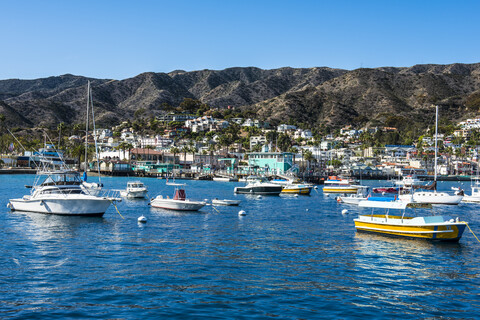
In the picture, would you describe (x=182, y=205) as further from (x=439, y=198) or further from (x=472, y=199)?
(x=472, y=199)

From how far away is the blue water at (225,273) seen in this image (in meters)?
19.2

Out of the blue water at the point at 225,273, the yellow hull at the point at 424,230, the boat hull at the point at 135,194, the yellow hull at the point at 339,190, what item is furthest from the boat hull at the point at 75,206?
the yellow hull at the point at 339,190

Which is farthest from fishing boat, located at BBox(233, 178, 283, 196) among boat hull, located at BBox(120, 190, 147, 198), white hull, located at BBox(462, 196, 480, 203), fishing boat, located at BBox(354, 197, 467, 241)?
fishing boat, located at BBox(354, 197, 467, 241)

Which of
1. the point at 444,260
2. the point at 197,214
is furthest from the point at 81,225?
the point at 444,260

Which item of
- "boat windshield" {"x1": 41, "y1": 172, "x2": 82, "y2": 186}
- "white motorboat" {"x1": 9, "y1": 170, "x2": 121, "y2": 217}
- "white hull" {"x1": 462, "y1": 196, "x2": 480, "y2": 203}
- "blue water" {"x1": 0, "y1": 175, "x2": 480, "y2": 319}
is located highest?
"boat windshield" {"x1": 41, "y1": 172, "x2": 82, "y2": 186}

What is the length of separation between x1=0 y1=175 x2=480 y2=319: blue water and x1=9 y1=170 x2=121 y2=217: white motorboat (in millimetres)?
2136

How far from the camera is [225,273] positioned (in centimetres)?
2509

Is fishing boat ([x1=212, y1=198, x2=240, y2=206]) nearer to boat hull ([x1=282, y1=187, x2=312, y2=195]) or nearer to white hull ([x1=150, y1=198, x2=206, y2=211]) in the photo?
white hull ([x1=150, y1=198, x2=206, y2=211])

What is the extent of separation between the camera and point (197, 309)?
19.0 m

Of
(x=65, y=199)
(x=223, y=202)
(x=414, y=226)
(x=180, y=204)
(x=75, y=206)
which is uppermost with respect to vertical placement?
(x=65, y=199)

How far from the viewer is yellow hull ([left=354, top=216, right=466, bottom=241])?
114 ft

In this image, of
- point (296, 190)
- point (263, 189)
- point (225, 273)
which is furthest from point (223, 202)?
point (225, 273)

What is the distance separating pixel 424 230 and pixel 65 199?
113 ft

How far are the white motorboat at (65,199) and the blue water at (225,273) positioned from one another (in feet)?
7.01
